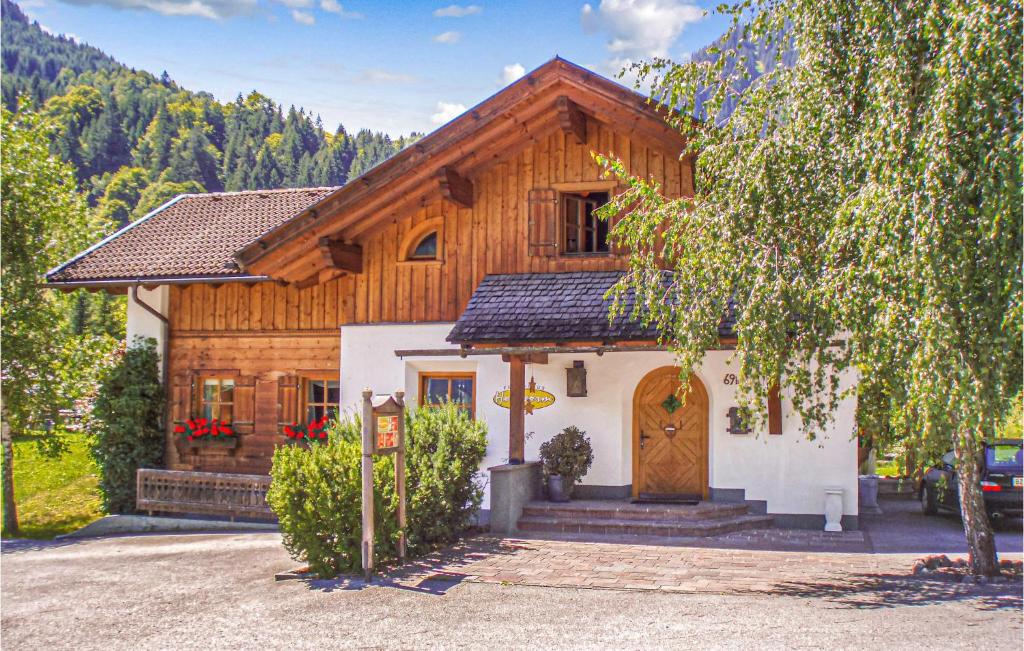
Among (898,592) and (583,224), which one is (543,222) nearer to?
(583,224)

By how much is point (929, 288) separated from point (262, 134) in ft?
371

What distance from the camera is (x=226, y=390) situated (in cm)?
1747

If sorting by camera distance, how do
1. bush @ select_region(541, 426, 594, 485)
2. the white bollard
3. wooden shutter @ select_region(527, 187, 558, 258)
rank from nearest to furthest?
the white bollard < bush @ select_region(541, 426, 594, 485) < wooden shutter @ select_region(527, 187, 558, 258)

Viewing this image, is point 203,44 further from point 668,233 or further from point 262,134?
point 262,134

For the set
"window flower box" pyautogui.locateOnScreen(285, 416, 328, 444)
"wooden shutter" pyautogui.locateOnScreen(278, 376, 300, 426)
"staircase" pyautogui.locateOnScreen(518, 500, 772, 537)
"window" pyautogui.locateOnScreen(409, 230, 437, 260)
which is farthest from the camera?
"wooden shutter" pyautogui.locateOnScreen(278, 376, 300, 426)

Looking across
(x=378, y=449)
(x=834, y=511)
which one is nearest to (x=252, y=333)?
(x=378, y=449)

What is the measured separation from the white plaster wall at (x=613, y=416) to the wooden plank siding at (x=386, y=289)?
0.61 metres

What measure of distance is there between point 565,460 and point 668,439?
1618 mm

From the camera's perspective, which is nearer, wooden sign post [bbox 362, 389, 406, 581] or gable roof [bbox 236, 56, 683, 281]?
wooden sign post [bbox 362, 389, 406, 581]

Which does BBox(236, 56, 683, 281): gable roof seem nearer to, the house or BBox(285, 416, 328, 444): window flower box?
the house

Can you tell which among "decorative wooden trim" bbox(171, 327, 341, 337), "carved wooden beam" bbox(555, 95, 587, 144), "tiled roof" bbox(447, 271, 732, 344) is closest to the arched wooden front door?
"tiled roof" bbox(447, 271, 732, 344)

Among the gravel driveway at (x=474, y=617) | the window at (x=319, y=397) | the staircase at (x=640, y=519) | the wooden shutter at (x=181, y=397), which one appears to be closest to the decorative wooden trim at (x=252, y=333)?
the wooden shutter at (x=181, y=397)

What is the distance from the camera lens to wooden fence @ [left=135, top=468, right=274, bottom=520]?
15.7 metres

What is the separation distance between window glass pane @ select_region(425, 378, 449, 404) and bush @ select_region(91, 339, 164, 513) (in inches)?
199
